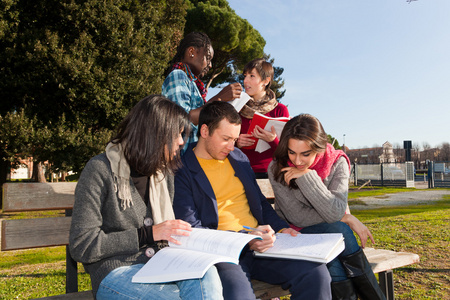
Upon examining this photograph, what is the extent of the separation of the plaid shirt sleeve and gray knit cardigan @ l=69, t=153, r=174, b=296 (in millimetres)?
985

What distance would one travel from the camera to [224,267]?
1.94 meters

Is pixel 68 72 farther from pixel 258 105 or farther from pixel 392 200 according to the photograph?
pixel 392 200

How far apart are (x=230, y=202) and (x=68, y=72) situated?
30.3 feet

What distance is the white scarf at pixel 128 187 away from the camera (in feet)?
6.31

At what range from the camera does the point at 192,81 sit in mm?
2984

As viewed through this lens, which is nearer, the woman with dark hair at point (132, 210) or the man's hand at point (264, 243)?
the woman with dark hair at point (132, 210)

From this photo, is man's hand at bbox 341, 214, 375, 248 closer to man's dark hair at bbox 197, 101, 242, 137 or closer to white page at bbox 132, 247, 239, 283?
man's dark hair at bbox 197, 101, 242, 137

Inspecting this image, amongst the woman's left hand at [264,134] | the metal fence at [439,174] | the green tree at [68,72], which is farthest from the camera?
the metal fence at [439,174]

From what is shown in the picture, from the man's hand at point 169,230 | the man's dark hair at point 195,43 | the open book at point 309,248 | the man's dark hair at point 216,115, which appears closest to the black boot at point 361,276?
the open book at point 309,248

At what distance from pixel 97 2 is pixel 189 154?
393 inches

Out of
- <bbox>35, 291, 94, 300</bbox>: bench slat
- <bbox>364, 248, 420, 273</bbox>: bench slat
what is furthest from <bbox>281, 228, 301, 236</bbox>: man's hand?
<bbox>35, 291, 94, 300</bbox>: bench slat

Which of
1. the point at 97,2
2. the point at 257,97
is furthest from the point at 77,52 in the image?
the point at 257,97

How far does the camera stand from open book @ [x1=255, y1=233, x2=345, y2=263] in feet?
6.45

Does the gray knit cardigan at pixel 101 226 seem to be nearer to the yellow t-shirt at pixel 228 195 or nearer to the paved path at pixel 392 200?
the yellow t-shirt at pixel 228 195
